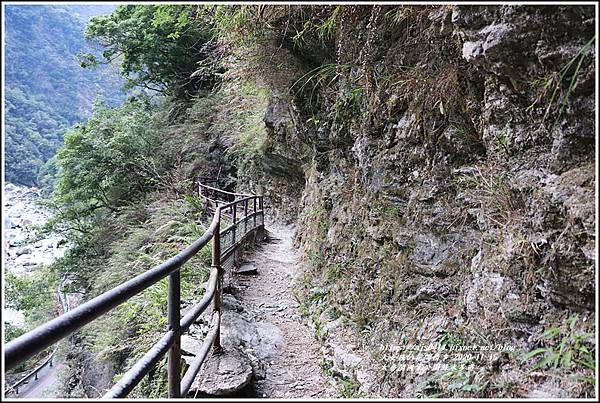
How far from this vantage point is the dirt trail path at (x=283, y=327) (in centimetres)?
341

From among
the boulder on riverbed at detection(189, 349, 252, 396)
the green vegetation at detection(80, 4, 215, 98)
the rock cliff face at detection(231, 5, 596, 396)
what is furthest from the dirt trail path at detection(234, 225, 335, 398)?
the green vegetation at detection(80, 4, 215, 98)

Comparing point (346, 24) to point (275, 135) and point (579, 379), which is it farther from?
point (275, 135)

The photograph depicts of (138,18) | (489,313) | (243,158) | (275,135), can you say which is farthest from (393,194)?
(138,18)

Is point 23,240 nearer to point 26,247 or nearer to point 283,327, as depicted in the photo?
point 26,247

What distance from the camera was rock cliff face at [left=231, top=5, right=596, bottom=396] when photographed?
77.3 inches

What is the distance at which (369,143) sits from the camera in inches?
157

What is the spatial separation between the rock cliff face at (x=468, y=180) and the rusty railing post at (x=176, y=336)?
1428mm

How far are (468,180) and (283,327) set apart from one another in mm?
2947

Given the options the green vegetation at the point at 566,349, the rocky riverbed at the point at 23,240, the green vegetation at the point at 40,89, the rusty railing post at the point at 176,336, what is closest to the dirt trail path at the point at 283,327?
the rusty railing post at the point at 176,336

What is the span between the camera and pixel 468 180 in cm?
279

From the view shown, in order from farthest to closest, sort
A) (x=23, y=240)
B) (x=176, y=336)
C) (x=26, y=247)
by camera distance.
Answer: (x=26, y=247)
(x=23, y=240)
(x=176, y=336)

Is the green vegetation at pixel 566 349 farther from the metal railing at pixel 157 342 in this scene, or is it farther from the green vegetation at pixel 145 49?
the green vegetation at pixel 145 49

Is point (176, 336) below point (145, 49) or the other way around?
below

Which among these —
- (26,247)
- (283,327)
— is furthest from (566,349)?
(26,247)
